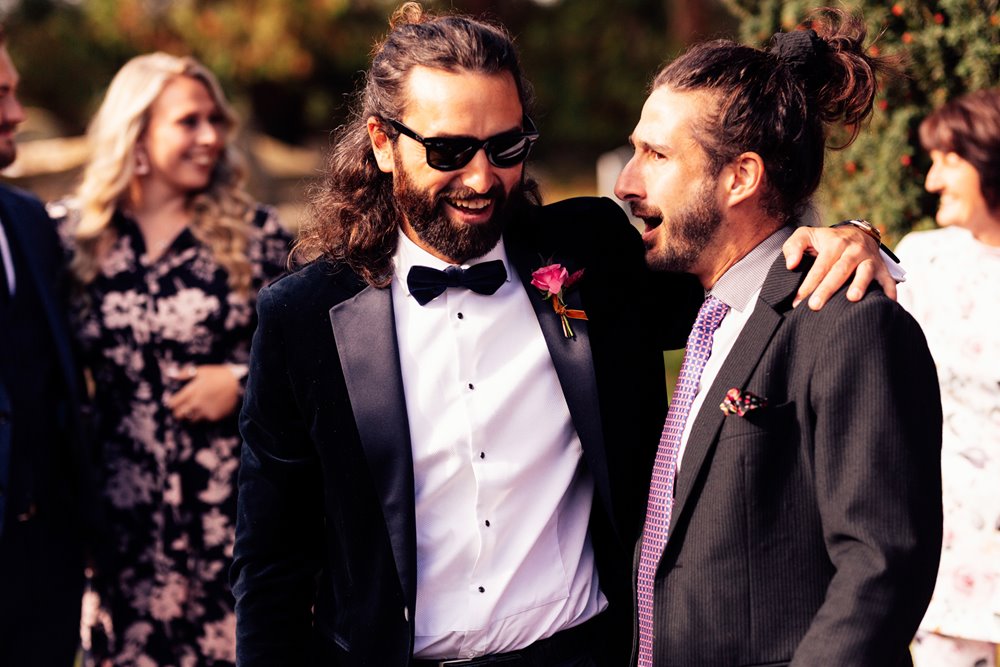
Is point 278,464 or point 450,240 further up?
point 450,240

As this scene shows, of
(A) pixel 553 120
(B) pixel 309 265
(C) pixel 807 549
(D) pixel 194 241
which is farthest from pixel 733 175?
(A) pixel 553 120

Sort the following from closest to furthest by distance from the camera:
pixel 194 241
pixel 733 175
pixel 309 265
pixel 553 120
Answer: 1. pixel 733 175
2. pixel 309 265
3. pixel 194 241
4. pixel 553 120

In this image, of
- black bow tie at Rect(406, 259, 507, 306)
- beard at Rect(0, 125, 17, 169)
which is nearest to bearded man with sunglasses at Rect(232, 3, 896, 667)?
black bow tie at Rect(406, 259, 507, 306)

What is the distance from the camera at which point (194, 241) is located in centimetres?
443

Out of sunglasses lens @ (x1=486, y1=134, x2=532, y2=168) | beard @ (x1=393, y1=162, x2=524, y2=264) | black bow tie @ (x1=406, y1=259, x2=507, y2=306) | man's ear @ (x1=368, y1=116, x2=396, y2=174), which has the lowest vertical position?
black bow tie @ (x1=406, y1=259, x2=507, y2=306)

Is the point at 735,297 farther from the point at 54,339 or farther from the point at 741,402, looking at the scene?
the point at 54,339

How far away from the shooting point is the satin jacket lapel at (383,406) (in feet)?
8.29

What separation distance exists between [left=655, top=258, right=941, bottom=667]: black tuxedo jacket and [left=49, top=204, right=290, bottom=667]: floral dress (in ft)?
8.04

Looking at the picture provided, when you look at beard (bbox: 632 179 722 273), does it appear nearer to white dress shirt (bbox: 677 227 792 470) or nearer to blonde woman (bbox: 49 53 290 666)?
white dress shirt (bbox: 677 227 792 470)

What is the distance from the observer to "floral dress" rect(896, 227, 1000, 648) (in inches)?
147

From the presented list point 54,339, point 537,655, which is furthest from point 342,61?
point 537,655

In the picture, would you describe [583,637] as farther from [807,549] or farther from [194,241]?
[194,241]

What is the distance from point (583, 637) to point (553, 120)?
75.1ft

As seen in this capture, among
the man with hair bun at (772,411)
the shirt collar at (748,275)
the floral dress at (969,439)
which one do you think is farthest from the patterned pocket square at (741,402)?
the floral dress at (969,439)
